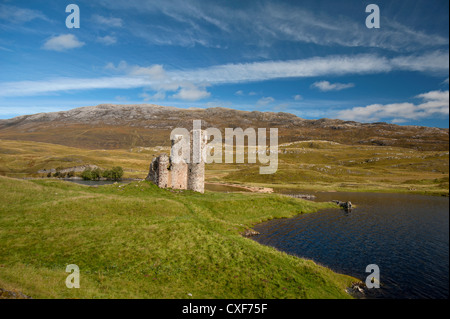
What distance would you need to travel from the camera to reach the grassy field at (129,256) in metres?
14.6

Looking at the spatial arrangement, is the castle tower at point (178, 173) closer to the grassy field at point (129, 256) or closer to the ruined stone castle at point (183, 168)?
the ruined stone castle at point (183, 168)

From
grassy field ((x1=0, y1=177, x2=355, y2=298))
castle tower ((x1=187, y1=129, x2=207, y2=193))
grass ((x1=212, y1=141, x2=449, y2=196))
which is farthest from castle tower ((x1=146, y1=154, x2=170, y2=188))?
grass ((x1=212, y1=141, x2=449, y2=196))

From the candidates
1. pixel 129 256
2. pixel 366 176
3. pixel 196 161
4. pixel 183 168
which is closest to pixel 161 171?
pixel 183 168

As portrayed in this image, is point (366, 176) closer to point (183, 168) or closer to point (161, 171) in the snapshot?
point (183, 168)

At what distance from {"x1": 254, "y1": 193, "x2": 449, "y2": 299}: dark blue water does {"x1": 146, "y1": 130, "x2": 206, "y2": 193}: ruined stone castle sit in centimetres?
1483

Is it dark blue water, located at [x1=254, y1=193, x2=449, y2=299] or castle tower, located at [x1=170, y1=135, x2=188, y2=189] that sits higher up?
castle tower, located at [x1=170, y1=135, x2=188, y2=189]

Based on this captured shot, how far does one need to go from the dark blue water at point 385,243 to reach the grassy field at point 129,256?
4.08m

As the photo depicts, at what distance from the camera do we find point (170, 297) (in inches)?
557

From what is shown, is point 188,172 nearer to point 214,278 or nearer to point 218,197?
point 218,197

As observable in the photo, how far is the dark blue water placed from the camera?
17.8 metres

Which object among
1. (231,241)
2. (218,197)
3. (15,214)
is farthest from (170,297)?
(218,197)

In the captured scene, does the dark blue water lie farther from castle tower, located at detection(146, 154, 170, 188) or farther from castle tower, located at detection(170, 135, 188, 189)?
castle tower, located at detection(146, 154, 170, 188)

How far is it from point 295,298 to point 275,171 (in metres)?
102

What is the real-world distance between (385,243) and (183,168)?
31449mm
